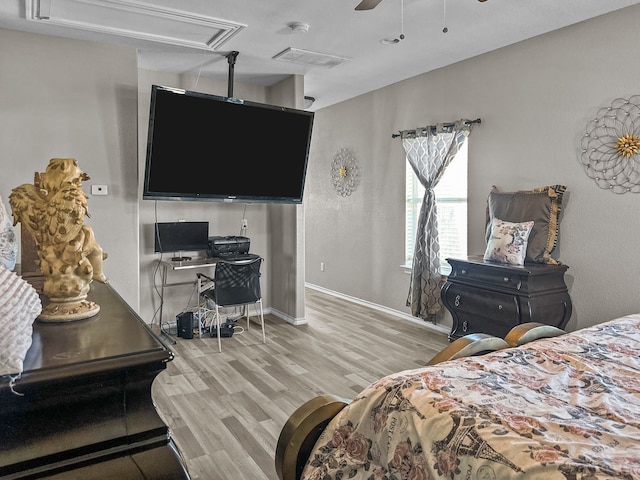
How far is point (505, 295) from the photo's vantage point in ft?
11.1

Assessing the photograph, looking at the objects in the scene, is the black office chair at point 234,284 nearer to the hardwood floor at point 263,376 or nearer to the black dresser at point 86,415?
the hardwood floor at point 263,376

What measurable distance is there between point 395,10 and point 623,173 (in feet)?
6.43

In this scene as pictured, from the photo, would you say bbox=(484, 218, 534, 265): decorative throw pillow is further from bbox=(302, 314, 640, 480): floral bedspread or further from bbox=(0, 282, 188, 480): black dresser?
bbox=(0, 282, 188, 480): black dresser

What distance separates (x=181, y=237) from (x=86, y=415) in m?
3.90

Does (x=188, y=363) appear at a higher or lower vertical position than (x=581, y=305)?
lower

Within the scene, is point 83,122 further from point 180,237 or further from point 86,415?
point 86,415

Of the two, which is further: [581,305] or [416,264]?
[416,264]

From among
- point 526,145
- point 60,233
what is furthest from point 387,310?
point 60,233

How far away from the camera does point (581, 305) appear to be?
3.44 m

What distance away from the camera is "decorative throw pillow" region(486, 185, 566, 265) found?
347 cm

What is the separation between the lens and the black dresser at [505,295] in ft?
10.7

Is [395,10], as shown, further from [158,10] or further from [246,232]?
[246,232]

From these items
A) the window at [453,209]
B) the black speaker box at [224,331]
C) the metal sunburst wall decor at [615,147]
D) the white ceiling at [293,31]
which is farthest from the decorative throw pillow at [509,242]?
the black speaker box at [224,331]

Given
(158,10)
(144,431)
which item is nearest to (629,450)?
(144,431)
